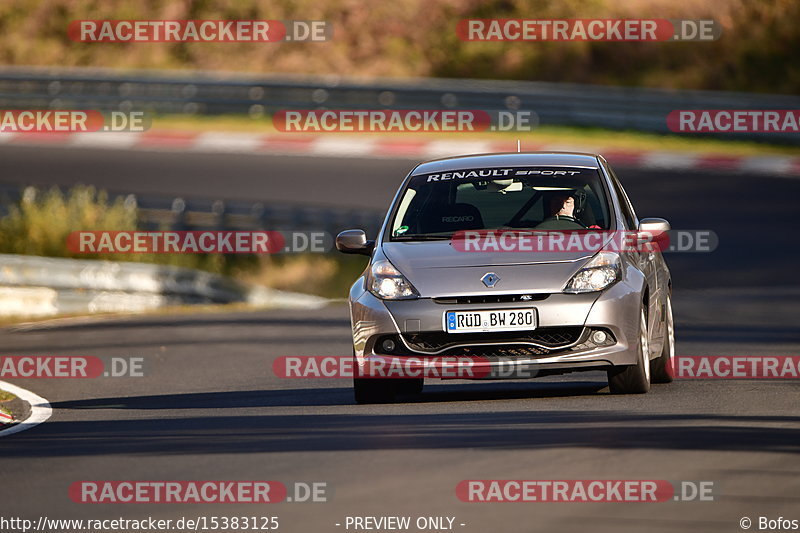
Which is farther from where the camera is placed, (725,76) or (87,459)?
(725,76)

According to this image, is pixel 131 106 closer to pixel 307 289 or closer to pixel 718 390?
pixel 307 289

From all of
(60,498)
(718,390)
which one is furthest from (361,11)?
(60,498)

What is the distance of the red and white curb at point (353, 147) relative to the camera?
29.2 meters

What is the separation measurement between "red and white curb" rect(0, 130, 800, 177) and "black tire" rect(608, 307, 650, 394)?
18548mm

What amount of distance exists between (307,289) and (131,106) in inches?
493

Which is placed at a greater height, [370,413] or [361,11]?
[361,11]

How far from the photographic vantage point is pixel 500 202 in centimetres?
1070

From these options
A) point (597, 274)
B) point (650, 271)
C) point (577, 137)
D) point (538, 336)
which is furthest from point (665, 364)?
point (577, 137)

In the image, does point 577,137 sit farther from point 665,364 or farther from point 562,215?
point 562,215

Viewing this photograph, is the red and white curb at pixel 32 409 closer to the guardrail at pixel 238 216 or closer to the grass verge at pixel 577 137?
the guardrail at pixel 238 216

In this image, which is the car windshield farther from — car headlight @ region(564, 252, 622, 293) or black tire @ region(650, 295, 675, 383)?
black tire @ region(650, 295, 675, 383)

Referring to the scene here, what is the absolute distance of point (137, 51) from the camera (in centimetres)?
4481

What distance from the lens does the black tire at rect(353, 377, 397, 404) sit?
33.7 ft

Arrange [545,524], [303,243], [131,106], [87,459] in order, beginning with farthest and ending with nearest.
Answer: [131,106] → [303,243] → [87,459] → [545,524]
